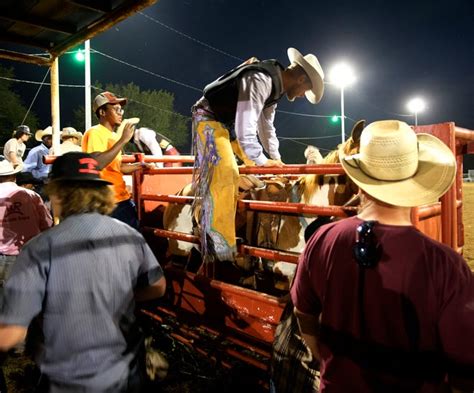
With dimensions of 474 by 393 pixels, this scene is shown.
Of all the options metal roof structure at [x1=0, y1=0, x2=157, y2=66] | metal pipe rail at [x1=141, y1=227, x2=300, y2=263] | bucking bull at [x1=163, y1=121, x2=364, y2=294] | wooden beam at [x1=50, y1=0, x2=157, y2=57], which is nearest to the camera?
metal pipe rail at [x1=141, y1=227, x2=300, y2=263]

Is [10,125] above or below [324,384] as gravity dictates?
above

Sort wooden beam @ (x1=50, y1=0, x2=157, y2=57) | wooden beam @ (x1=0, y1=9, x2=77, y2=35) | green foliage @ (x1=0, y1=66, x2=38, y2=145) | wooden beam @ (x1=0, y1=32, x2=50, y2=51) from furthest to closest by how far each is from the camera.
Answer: green foliage @ (x1=0, y1=66, x2=38, y2=145) → wooden beam @ (x1=0, y1=32, x2=50, y2=51) → wooden beam @ (x1=0, y1=9, x2=77, y2=35) → wooden beam @ (x1=50, y1=0, x2=157, y2=57)

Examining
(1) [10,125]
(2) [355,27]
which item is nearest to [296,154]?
(1) [10,125]

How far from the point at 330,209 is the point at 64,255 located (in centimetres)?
165

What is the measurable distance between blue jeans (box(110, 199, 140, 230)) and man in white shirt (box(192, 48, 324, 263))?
108 cm

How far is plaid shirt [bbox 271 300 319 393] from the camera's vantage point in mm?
2121

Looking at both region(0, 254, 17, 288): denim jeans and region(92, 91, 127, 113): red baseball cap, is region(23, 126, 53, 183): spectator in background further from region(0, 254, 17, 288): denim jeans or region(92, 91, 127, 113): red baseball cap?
region(92, 91, 127, 113): red baseball cap

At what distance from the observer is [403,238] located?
1305mm

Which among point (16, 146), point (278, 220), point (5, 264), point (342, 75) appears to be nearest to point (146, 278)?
point (278, 220)

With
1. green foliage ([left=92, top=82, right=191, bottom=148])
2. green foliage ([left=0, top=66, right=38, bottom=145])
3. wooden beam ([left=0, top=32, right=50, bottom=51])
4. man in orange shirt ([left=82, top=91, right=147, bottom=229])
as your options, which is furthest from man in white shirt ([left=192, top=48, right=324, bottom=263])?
green foliage ([left=92, top=82, right=191, bottom=148])

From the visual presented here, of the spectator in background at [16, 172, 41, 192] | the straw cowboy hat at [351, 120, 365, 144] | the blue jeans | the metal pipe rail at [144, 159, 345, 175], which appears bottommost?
the blue jeans

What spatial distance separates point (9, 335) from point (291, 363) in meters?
1.48

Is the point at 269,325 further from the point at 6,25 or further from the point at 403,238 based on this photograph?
the point at 6,25

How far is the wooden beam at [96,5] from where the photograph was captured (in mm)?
3645
